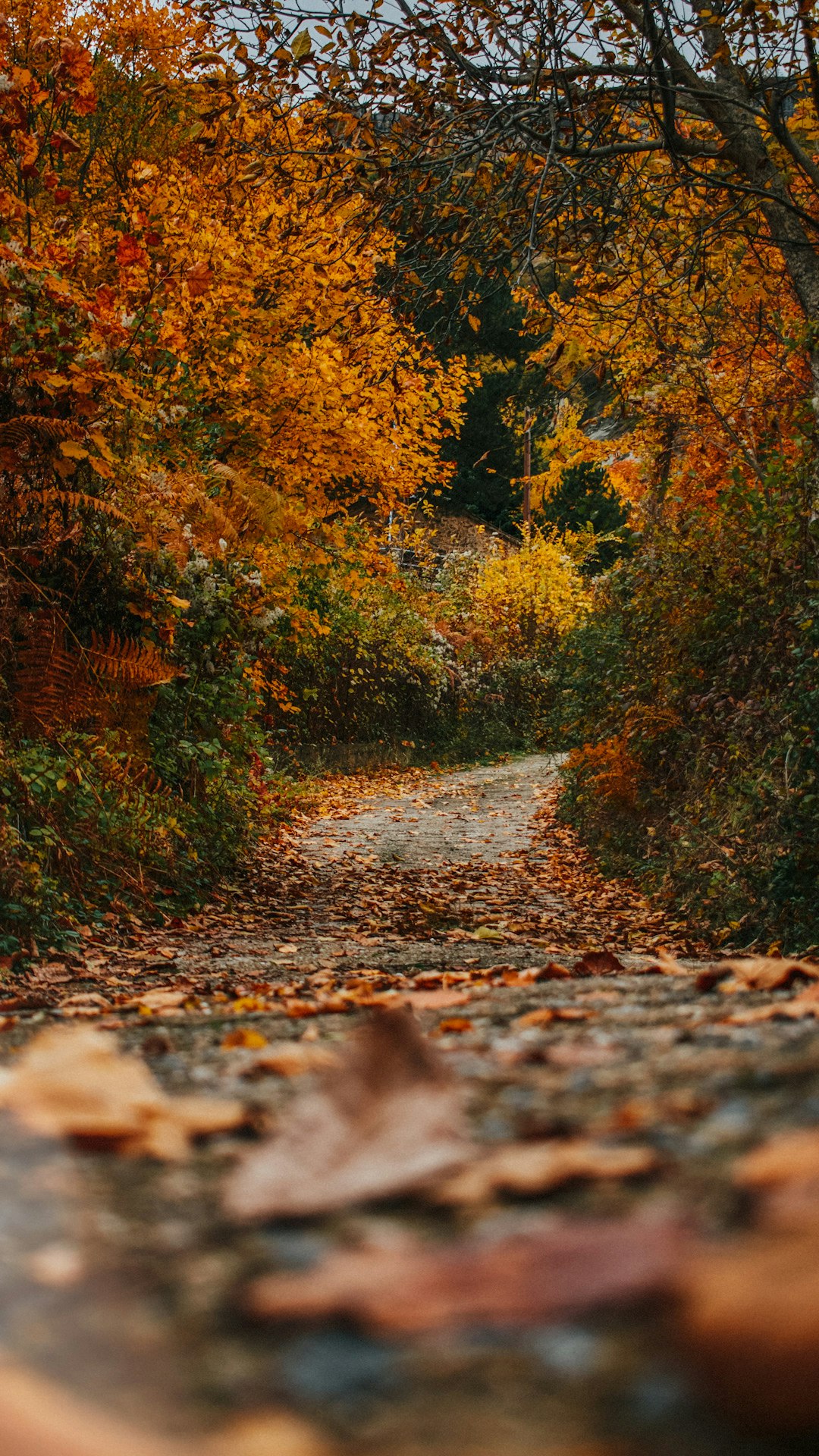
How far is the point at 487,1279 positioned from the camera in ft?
2.64

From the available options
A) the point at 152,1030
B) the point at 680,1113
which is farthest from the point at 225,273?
the point at 680,1113

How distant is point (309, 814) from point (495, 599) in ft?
37.7

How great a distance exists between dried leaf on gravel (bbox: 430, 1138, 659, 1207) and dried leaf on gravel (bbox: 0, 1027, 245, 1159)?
1.14 ft

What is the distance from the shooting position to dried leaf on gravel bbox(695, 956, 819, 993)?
7.86ft

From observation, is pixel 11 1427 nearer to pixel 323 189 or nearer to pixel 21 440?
pixel 21 440

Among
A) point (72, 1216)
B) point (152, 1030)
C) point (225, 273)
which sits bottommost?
point (152, 1030)

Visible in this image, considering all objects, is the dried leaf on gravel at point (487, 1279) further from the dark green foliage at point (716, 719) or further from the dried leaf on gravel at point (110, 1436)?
the dark green foliage at point (716, 719)

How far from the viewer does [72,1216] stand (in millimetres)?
1000

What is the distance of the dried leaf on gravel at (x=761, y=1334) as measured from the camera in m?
0.66

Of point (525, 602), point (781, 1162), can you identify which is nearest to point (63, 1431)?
point (781, 1162)

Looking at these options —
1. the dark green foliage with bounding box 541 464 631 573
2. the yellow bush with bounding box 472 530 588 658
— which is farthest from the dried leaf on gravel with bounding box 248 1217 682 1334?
the dark green foliage with bounding box 541 464 631 573

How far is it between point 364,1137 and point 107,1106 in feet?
1.14

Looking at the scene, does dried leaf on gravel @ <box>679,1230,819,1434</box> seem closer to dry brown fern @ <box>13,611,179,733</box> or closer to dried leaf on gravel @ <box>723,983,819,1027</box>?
dried leaf on gravel @ <box>723,983,819,1027</box>

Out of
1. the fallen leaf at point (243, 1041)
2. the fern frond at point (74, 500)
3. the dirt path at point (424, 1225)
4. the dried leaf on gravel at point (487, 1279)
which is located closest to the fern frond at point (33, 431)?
the fern frond at point (74, 500)
